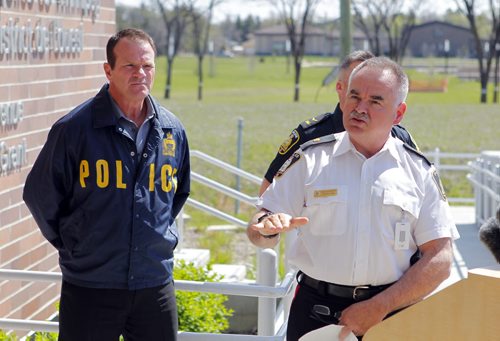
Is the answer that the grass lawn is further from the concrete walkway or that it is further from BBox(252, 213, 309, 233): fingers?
BBox(252, 213, 309, 233): fingers

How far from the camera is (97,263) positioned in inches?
145

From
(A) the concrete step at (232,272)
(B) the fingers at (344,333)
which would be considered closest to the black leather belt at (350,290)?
(B) the fingers at (344,333)

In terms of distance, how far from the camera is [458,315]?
2.72 m

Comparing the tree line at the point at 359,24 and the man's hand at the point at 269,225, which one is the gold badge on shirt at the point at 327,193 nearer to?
the man's hand at the point at 269,225

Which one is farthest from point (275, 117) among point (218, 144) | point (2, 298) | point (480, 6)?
point (2, 298)

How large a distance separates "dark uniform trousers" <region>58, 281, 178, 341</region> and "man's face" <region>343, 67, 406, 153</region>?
107 cm

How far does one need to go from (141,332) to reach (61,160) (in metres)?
0.70

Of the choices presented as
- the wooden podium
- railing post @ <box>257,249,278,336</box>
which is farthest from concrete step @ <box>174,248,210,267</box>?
the wooden podium

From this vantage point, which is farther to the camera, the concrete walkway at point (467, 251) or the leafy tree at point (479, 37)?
the leafy tree at point (479, 37)

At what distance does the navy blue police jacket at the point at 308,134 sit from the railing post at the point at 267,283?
0.34 metres

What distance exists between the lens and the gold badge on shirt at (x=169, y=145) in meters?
3.84

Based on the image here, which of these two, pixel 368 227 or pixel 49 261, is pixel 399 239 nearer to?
pixel 368 227

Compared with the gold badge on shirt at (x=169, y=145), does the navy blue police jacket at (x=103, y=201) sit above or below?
below

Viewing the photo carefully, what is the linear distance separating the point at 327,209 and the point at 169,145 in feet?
2.93
